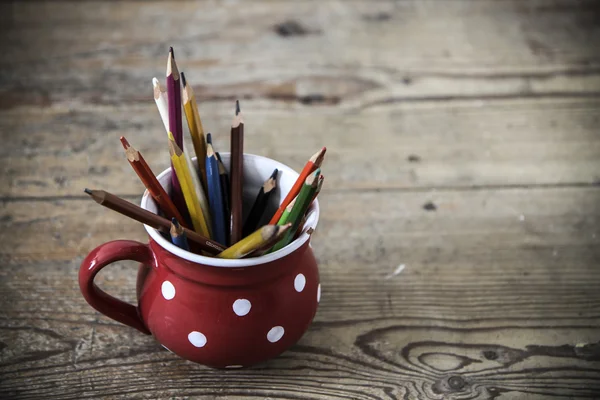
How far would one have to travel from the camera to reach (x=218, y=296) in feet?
1.20

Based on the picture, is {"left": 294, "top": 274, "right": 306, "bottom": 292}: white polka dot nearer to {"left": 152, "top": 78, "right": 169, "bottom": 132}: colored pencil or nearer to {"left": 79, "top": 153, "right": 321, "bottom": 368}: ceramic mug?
{"left": 79, "top": 153, "right": 321, "bottom": 368}: ceramic mug

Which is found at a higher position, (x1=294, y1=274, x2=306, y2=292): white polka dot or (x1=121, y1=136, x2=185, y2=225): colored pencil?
(x1=121, y1=136, x2=185, y2=225): colored pencil

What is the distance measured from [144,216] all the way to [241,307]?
0.07m

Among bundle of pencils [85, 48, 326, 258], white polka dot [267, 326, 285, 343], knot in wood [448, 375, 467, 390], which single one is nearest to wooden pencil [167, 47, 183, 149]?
bundle of pencils [85, 48, 326, 258]

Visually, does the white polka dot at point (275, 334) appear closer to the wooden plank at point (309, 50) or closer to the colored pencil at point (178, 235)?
the colored pencil at point (178, 235)

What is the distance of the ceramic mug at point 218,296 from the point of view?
14.1 inches

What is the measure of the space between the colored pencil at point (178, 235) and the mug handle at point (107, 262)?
29 millimetres

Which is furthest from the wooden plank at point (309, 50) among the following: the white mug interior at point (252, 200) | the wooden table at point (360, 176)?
the white mug interior at point (252, 200)

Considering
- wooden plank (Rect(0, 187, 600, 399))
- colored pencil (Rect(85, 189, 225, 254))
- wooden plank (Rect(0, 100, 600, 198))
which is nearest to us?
colored pencil (Rect(85, 189, 225, 254))

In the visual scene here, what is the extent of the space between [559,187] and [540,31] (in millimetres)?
259

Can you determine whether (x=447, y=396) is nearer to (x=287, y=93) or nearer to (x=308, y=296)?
(x=308, y=296)

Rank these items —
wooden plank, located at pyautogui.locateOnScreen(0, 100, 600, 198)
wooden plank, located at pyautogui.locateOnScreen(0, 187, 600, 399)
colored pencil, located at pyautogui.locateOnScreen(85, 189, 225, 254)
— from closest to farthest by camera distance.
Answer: colored pencil, located at pyautogui.locateOnScreen(85, 189, 225, 254) < wooden plank, located at pyautogui.locateOnScreen(0, 187, 600, 399) < wooden plank, located at pyautogui.locateOnScreen(0, 100, 600, 198)

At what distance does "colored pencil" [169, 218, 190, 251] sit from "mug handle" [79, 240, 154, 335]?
29 mm

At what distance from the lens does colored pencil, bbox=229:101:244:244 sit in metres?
0.38
